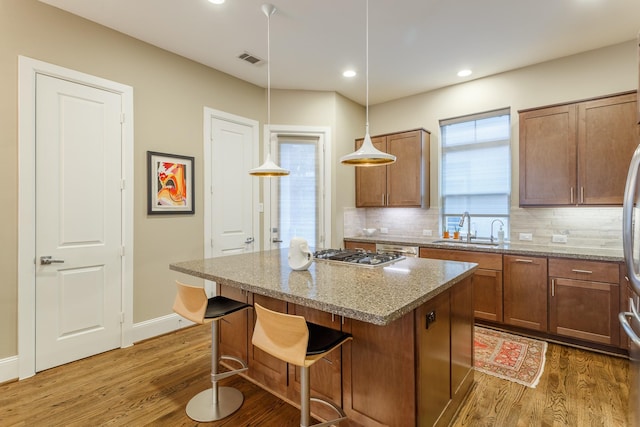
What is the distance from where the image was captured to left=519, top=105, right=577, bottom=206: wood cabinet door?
10.4ft

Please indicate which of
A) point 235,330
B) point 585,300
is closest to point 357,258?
point 235,330

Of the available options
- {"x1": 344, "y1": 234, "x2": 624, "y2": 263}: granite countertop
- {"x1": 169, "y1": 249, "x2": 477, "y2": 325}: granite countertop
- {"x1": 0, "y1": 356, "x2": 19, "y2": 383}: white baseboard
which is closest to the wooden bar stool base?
{"x1": 169, "y1": 249, "x2": 477, "y2": 325}: granite countertop

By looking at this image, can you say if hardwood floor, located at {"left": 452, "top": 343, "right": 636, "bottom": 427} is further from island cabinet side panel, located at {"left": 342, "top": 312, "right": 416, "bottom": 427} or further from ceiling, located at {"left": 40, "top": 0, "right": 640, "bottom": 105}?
ceiling, located at {"left": 40, "top": 0, "right": 640, "bottom": 105}

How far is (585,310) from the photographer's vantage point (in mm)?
2883

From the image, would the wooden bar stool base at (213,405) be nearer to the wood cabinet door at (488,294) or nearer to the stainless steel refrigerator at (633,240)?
the stainless steel refrigerator at (633,240)

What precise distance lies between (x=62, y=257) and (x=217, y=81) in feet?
8.34

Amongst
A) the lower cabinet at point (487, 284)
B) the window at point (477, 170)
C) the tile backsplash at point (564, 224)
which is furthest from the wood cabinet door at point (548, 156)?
the lower cabinet at point (487, 284)

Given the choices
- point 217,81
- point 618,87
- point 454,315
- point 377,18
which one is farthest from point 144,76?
point 618,87

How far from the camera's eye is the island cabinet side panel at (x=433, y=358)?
62.4 inches

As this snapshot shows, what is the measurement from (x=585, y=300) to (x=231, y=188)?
396cm

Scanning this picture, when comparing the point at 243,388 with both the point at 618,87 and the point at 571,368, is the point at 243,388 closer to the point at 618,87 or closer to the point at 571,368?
the point at 571,368

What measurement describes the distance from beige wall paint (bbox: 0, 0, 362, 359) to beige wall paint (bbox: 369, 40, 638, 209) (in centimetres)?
152

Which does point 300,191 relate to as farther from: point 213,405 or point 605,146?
point 605,146

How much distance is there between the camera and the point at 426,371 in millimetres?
1648
